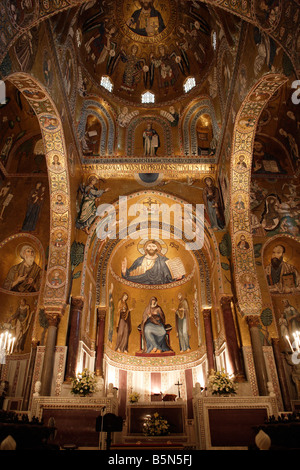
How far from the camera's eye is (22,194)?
14719mm

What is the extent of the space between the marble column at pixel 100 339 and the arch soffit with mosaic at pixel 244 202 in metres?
5.90

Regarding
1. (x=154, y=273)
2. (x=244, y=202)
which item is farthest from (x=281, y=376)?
(x=154, y=273)

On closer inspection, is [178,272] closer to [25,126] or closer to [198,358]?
[198,358]

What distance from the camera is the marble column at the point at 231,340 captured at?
435 inches

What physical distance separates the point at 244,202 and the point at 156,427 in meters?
8.86

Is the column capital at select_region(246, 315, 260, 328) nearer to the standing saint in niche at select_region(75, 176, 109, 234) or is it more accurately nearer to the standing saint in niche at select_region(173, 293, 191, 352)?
the standing saint in niche at select_region(173, 293, 191, 352)

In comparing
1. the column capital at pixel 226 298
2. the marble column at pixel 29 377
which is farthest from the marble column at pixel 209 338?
the marble column at pixel 29 377

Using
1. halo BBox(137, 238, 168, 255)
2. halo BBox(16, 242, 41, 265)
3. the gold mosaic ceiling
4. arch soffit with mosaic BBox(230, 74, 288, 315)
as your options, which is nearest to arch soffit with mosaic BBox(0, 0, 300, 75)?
arch soffit with mosaic BBox(230, 74, 288, 315)

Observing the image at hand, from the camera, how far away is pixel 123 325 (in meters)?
16.0

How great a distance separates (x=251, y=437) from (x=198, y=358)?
17.7 ft

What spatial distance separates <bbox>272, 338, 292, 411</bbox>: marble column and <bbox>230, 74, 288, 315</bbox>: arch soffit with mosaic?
4.81 feet

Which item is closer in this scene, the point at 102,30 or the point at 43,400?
the point at 43,400

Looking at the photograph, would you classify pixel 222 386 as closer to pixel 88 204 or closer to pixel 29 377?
pixel 29 377
